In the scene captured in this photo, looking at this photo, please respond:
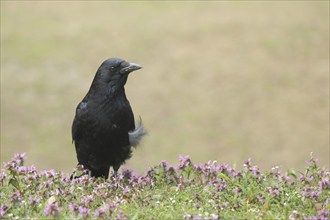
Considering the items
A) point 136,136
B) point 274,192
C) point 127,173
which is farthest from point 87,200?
point 136,136

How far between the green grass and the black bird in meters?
0.77

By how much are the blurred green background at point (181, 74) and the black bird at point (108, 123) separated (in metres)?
6.35

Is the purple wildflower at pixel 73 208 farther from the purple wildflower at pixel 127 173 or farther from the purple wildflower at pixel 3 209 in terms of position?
the purple wildflower at pixel 127 173

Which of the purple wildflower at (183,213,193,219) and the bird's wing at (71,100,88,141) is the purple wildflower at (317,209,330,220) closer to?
the purple wildflower at (183,213,193,219)

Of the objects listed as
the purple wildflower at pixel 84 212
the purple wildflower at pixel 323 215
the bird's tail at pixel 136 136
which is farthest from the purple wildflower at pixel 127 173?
the purple wildflower at pixel 323 215

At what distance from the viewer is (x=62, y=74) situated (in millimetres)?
18984

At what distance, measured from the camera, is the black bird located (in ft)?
24.8

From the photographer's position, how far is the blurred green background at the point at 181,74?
51.6ft

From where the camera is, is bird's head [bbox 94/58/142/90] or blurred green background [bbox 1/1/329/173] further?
blurred green background [bbox 1/1/329/173]

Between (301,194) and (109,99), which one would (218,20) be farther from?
(301,194)

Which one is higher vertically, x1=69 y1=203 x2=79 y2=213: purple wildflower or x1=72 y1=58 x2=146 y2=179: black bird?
x1=72 y1=58 x2=146 y2=179: black bird

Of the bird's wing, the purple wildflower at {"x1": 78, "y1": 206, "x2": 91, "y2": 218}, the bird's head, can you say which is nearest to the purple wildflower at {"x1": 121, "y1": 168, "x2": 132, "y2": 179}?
the bird's wing

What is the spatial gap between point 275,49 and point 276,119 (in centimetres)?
392

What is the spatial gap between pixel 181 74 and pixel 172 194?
13033 mm
